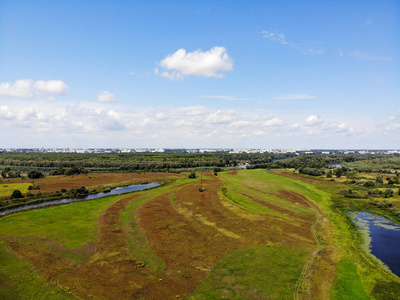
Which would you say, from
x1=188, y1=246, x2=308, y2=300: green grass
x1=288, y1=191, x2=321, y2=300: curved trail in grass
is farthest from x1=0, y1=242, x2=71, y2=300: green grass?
x1=288, y1=191, x2=321, y2=300: curved trail in grass

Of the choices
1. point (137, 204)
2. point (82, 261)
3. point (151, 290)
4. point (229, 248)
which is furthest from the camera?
point (137, 204)

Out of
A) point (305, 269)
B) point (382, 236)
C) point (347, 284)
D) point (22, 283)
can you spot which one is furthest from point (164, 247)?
point (382, 236)

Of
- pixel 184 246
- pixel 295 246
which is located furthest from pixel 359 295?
pixel 184 246

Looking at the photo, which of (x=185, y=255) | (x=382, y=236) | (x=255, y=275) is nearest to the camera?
(x=255, y=275)

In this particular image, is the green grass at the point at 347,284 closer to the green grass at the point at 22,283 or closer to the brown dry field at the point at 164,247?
the brown dry field at the point at 164,247

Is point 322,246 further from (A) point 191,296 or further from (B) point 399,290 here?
(A) point 191,296

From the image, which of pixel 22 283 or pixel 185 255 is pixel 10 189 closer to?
pixel 22 283
